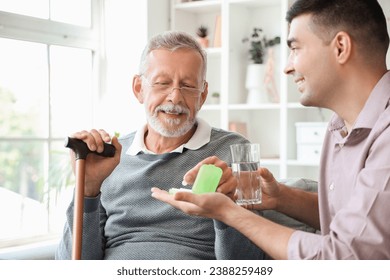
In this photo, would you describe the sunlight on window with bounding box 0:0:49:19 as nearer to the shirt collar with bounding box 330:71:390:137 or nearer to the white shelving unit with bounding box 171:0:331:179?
the white shelving unit with bounding box 171:0:331:179

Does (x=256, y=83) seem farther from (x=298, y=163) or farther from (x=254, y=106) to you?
(x=298, y=163)

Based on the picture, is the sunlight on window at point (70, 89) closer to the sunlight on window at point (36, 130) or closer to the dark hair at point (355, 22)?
the sunlight on window at point (36, 130)

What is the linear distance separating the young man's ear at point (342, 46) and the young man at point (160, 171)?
1.80ft

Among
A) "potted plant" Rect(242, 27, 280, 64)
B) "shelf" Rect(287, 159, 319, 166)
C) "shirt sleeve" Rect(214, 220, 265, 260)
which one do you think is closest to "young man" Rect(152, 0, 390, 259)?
"shirt sleeve" Rect(214, 220, 265, 260)

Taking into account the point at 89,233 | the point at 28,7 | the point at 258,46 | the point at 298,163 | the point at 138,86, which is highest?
the point at 28,7

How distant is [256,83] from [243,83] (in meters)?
0.18

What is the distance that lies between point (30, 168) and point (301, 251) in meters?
2.34

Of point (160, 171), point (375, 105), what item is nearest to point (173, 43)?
point (160, 171)

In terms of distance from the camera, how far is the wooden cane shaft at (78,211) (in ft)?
5.78

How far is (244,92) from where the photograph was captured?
4238 mm

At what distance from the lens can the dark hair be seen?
1827 mm

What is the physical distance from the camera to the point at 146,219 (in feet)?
7.17

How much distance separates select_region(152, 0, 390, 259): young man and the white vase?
1.97 meters

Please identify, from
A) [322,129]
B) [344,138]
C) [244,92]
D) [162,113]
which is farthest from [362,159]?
[244,92]
